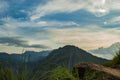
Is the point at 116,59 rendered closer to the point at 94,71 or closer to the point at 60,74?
the point at 94,71

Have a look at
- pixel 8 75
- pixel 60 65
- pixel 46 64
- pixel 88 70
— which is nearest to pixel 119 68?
pixel 88 70

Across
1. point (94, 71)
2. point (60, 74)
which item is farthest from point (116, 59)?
point (60, 74)

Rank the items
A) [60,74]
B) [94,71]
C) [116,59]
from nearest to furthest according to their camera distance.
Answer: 1. [60,74]
2. [94,71]
3. [116,59]

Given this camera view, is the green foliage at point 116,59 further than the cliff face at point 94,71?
Yes

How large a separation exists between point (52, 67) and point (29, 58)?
4.59 ft

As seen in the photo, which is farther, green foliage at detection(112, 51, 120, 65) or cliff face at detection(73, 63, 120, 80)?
green foliage at detection(112, 51, 120, 65)

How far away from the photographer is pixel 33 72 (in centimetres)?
691

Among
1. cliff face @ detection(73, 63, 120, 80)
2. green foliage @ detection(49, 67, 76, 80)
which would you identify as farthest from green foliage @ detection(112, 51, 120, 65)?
green foliage @ detection(49, 67, 76, 80)

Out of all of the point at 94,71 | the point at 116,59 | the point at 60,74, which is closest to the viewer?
the point at 60,74

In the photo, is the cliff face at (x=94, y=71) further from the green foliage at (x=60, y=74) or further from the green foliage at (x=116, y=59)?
the green foliage at (x=116, y=59)

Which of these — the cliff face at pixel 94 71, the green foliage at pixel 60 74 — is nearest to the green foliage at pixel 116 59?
the cliff face at pixel 94 71

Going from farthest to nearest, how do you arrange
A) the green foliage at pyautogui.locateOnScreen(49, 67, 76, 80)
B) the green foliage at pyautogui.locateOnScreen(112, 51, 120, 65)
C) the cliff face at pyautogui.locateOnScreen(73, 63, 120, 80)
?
the green foliage at pyautogui.locateOnScreen(112, 51, 120, 65) → the cliff face at pyautogui.locateOnScreen(73, 63, 120, 80) → the green foliage at pyautogui.locateOnScreen(49, 67, 76, 80)

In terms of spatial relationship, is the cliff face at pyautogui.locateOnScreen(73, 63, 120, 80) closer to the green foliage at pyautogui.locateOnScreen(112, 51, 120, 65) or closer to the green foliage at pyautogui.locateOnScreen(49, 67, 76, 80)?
the green foliage at pyautogui.locateOnScreen(49, 67, 76, 80)

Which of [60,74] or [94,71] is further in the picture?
[94,71]
